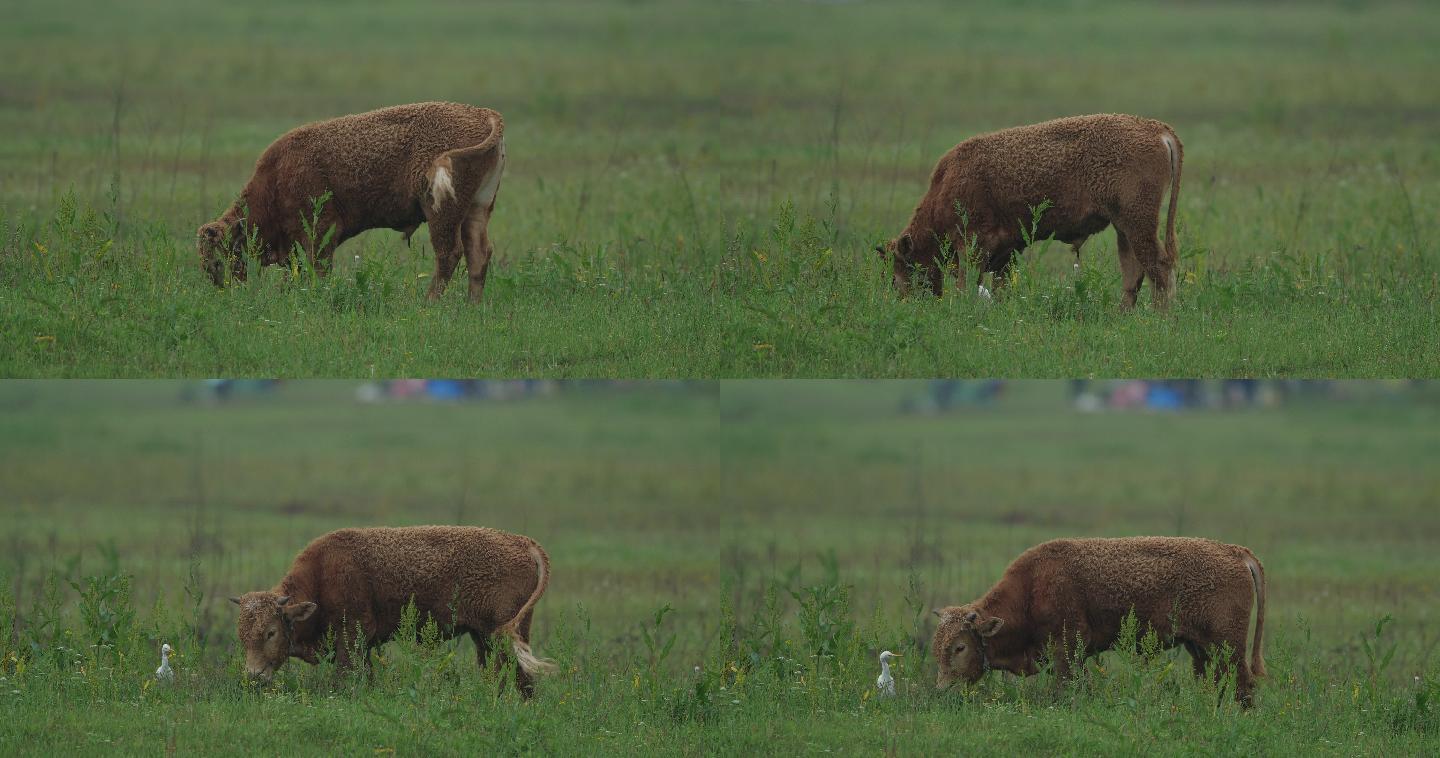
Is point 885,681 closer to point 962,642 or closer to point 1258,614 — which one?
point 962,642

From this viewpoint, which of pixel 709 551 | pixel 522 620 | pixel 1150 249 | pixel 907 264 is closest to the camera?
pixel 522 620

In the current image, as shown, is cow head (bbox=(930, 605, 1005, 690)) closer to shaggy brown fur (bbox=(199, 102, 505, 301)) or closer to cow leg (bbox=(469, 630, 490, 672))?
cow leg (bbox=(469, 630, 490, 672))

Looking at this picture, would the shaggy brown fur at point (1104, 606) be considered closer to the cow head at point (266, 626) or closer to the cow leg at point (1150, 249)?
the cow leg at point (1150, 249)

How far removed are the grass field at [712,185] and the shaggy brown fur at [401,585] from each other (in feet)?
4.49

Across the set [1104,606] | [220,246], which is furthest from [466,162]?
[1104,606]

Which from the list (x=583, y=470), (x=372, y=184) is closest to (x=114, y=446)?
(x=583, y=470)

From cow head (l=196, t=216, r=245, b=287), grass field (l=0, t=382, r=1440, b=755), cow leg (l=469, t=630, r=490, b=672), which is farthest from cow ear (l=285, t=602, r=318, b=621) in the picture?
cow head (l=196, t=216, r=245, b=287)

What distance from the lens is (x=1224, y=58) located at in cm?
3331

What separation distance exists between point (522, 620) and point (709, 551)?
5.52 metres

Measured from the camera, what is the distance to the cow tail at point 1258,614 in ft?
42.1

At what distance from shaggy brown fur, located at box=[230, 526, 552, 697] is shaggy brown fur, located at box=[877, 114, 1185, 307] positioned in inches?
182

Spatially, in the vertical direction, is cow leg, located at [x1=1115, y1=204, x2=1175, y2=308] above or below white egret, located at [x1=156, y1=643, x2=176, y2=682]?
above

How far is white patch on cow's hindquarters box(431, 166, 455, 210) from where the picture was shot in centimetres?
1427

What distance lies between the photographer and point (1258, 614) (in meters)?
12.9
